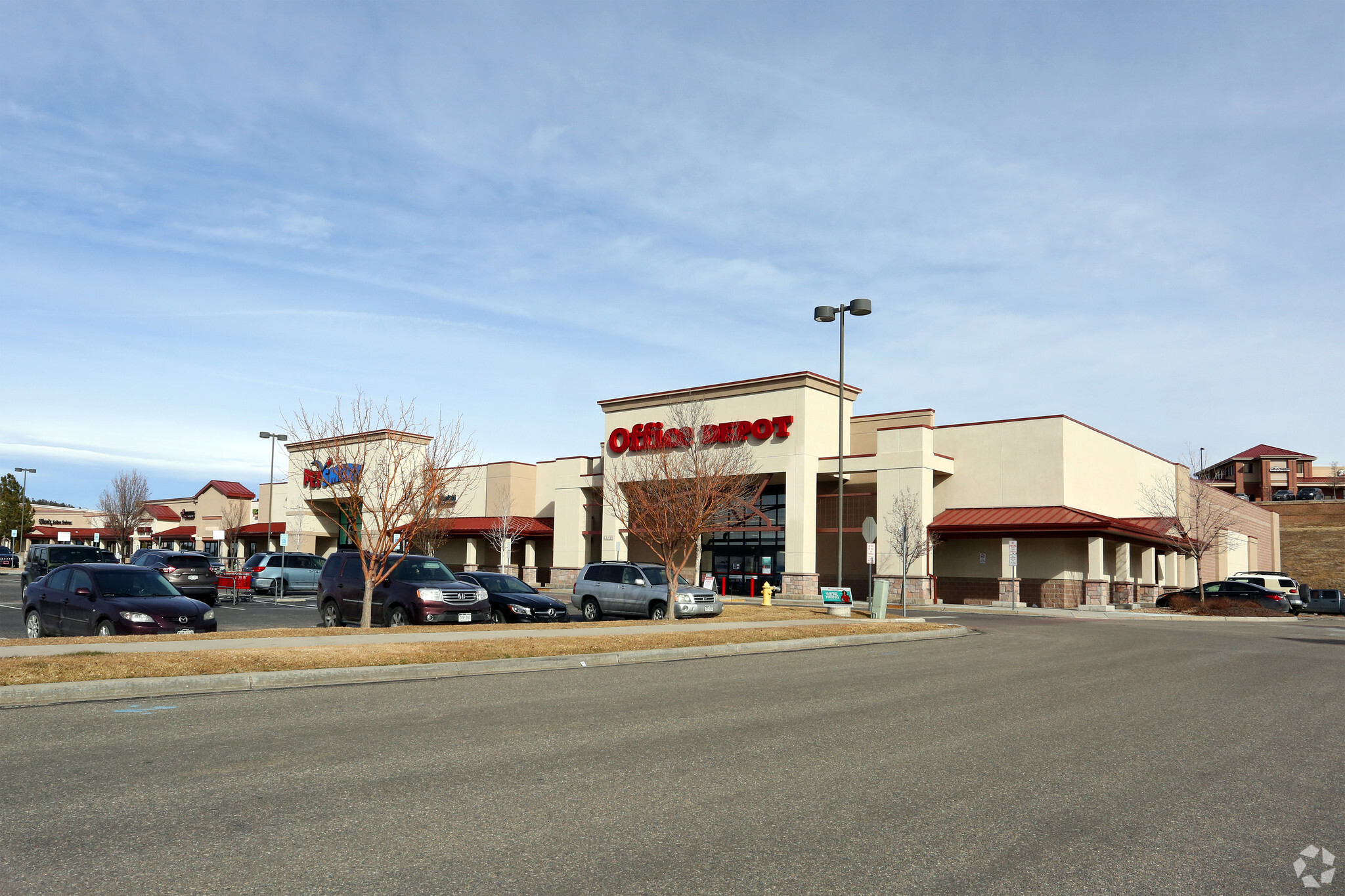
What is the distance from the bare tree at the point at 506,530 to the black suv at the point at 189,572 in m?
25.6

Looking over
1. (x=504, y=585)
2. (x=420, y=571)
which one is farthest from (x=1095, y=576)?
(x=420, y=571)

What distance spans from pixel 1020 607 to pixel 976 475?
7.71 m

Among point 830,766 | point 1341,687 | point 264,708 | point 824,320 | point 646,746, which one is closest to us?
point 830,766

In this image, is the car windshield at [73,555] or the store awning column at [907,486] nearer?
the car windshield at [73,555]

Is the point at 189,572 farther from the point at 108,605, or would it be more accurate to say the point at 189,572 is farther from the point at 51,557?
the point at 108,605

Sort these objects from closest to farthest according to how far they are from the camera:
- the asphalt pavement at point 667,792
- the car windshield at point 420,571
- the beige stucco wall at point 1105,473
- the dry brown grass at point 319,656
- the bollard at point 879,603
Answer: the asphalt pavement at point 667,792 < the dry brown grass at point 319,656 < the car windshield at point 420,571 < the bollard at point 879,603 < the beige stucco wall at point 1105,473

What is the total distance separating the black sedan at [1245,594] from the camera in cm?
4053

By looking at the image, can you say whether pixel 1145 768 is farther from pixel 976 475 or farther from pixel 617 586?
pixel 976 475

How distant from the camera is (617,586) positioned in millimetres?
27109

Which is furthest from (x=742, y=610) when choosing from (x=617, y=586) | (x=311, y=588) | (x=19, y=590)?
(x=19, y=590)

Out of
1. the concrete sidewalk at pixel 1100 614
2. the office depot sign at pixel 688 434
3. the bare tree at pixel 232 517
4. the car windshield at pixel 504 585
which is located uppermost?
the office depot sign at pixel 688 434

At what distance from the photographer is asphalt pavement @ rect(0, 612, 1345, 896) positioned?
5.02 meters

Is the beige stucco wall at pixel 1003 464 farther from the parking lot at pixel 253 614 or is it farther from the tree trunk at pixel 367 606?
the tree trunk at pixel 367 606

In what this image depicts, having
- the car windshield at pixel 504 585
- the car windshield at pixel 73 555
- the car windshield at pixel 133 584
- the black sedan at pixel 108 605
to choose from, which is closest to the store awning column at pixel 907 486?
the car windshield at pixel 504 585
